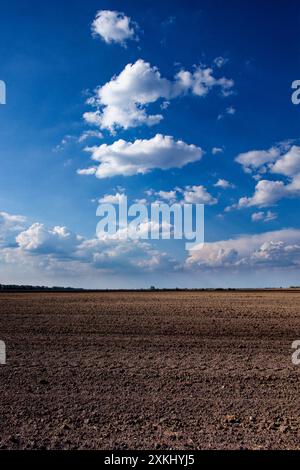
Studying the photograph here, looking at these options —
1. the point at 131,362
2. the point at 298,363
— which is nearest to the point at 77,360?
the point at 131,362

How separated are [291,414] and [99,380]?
4366 millimetres

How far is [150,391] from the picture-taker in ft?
28.5

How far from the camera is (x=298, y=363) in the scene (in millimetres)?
11477

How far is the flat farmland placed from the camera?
A: 6.45m

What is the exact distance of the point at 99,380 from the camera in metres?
9.54

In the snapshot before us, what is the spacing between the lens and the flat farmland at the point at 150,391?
645 centimetres

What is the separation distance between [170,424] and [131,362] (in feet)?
14.9

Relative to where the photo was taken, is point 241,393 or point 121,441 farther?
point 241,393

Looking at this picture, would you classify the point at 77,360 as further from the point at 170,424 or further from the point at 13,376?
the point at 170,424
